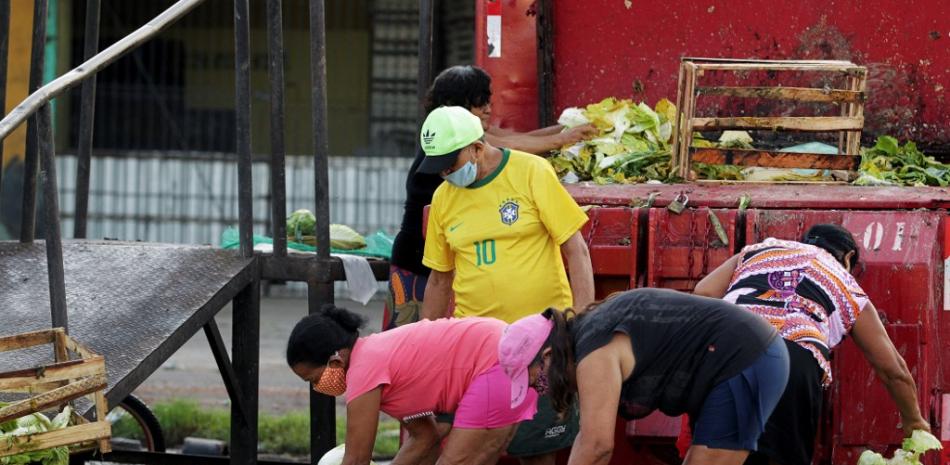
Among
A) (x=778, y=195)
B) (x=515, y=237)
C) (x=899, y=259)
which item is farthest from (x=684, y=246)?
(x=899, y=259)

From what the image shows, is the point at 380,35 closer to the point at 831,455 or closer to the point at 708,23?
the point at 708,23

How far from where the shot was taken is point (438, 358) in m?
4.59

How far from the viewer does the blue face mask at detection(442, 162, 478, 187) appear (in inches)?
197

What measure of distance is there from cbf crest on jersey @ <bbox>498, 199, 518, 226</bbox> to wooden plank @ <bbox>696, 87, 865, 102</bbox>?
3.68 feet

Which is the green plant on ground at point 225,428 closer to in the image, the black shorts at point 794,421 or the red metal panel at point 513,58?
the red metal panel at point 513,58

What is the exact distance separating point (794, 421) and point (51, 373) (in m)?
2.24

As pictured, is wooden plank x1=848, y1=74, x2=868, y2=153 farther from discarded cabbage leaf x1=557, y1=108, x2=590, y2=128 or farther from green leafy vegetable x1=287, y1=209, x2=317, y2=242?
green leafy vegetable x1=287, y1=209, x2=317, y2=242

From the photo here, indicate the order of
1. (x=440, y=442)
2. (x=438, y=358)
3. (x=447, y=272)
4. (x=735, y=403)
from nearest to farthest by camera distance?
(x=735, y=403)
(x=438, y=358)
(x=440, y=442)
(x=447, y=272)

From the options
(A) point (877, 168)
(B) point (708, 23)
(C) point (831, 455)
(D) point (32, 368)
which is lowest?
(C) point (831, 455)

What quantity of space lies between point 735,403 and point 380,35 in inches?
397

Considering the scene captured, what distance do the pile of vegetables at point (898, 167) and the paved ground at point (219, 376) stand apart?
11.1 ft

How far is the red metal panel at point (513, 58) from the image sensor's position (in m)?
6.70

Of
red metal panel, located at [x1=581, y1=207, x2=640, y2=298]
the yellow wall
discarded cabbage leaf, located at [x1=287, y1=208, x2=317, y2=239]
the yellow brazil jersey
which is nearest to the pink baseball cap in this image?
the yellow brazil jersey

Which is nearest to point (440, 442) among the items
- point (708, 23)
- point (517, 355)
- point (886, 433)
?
point (517, 355)
